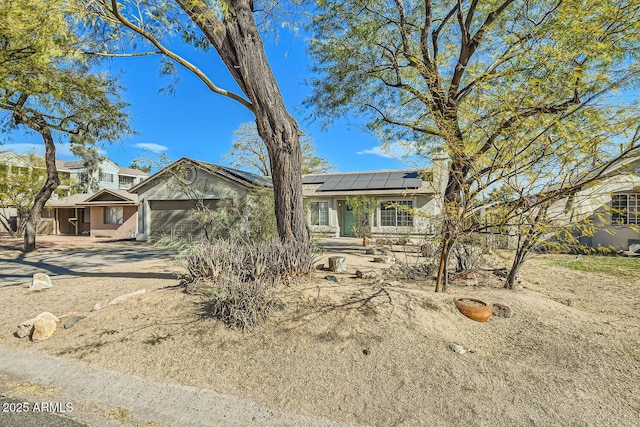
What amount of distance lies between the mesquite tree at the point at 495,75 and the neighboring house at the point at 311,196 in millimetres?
6062

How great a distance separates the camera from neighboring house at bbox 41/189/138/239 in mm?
21953

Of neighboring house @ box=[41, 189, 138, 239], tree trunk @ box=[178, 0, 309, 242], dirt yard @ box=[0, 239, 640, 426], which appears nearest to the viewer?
dirt yard @ box=[0, 239, 640, 426]

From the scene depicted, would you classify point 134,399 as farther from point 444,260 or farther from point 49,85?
point 49,85

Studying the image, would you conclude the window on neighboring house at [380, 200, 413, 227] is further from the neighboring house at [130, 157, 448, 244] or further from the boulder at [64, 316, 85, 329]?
the boulder at [64, 316, 85, 329]

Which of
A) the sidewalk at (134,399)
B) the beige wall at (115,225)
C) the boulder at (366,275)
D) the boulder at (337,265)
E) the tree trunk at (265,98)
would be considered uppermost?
the tree trunk at (265,98)

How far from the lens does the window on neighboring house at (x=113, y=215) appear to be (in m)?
22.8

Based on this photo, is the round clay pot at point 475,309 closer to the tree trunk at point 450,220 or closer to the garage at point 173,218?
the tree trunk at point 450,220

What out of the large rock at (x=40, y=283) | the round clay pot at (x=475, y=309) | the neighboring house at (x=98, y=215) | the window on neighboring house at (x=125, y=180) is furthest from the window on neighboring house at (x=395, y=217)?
the window on neighboring house at (x=125, y=180)

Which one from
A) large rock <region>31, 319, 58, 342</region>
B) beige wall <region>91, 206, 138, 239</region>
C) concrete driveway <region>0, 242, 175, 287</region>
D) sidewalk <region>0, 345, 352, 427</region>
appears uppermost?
beige wall <region>91, 206, 138, 239</region>

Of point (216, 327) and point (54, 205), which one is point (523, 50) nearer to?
point (216, 327)

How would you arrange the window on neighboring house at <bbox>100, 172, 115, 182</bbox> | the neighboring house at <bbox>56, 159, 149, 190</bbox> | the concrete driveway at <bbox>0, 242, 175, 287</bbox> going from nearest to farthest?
1. the concrete driveway at <bbox>0, 242, 175, 287</bbox>
2. the neighboring house at <bbox>56, 159, 149, 190</bbox>
3. the window on neighboring house at <bbox>100, 172, 115, 182</bbox>

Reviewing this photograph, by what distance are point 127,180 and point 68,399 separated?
160 feet

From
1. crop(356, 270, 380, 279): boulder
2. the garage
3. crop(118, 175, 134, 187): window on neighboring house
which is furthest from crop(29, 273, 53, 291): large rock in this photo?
crop(118, 175, 134, 187): window on neighboring house

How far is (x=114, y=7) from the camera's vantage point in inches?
195
